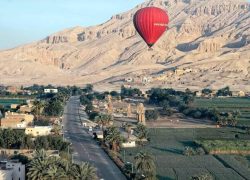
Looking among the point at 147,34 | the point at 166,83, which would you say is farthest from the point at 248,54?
the point at 147,34

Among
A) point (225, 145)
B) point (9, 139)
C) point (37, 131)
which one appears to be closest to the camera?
point (9, 139)

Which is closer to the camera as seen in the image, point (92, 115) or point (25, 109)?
point (92, 115)

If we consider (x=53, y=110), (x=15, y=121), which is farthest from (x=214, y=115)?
(x=15, y=121)

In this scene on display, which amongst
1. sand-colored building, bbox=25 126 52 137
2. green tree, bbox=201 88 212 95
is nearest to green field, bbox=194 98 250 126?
green tree, bbox=201 88 212 95

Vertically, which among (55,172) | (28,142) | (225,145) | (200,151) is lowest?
(200,151)

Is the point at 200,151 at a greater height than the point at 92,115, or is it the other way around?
the point at 92,115

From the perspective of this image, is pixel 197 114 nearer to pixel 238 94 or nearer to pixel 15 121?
pixel 15 121
